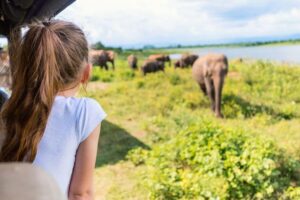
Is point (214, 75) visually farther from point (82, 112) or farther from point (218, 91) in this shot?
point (82, 112)

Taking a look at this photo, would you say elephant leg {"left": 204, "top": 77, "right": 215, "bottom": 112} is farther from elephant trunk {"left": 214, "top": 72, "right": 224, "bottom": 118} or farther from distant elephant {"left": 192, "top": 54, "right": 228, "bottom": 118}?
elephant trunk {"left": 214, "top": 72, "right": 224, "bottom": 118}

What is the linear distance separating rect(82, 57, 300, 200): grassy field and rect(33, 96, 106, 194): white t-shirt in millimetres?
2875

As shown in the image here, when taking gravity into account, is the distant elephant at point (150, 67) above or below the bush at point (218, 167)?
below

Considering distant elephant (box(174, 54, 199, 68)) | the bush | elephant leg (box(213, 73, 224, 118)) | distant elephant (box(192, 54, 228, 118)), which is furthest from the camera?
distant elephant (box(174, 54, 199, 68))

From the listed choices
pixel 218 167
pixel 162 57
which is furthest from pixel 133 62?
pixel 218 167

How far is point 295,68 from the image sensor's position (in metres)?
11.4

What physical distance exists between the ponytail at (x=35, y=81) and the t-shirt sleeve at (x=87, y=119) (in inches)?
3.2

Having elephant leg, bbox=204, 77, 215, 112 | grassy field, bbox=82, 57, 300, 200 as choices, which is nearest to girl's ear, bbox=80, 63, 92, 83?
grassy field, bbox=82, 57, 300, 200

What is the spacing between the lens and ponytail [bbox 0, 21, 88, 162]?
1.14 m

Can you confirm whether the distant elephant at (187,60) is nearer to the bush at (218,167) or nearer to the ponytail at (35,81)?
the bush at (218,167)

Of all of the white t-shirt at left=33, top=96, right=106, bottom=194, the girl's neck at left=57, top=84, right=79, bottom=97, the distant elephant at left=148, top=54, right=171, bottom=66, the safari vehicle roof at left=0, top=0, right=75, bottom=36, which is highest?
the safari vehicle roof at left=0, top=0, right=75, bottom=36

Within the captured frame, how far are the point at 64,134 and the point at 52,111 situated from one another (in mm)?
70

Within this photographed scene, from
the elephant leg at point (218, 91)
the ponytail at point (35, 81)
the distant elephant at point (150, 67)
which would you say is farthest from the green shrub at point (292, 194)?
the distant elephant at point (150, 67)

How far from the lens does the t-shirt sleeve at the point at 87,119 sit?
1191 mm
